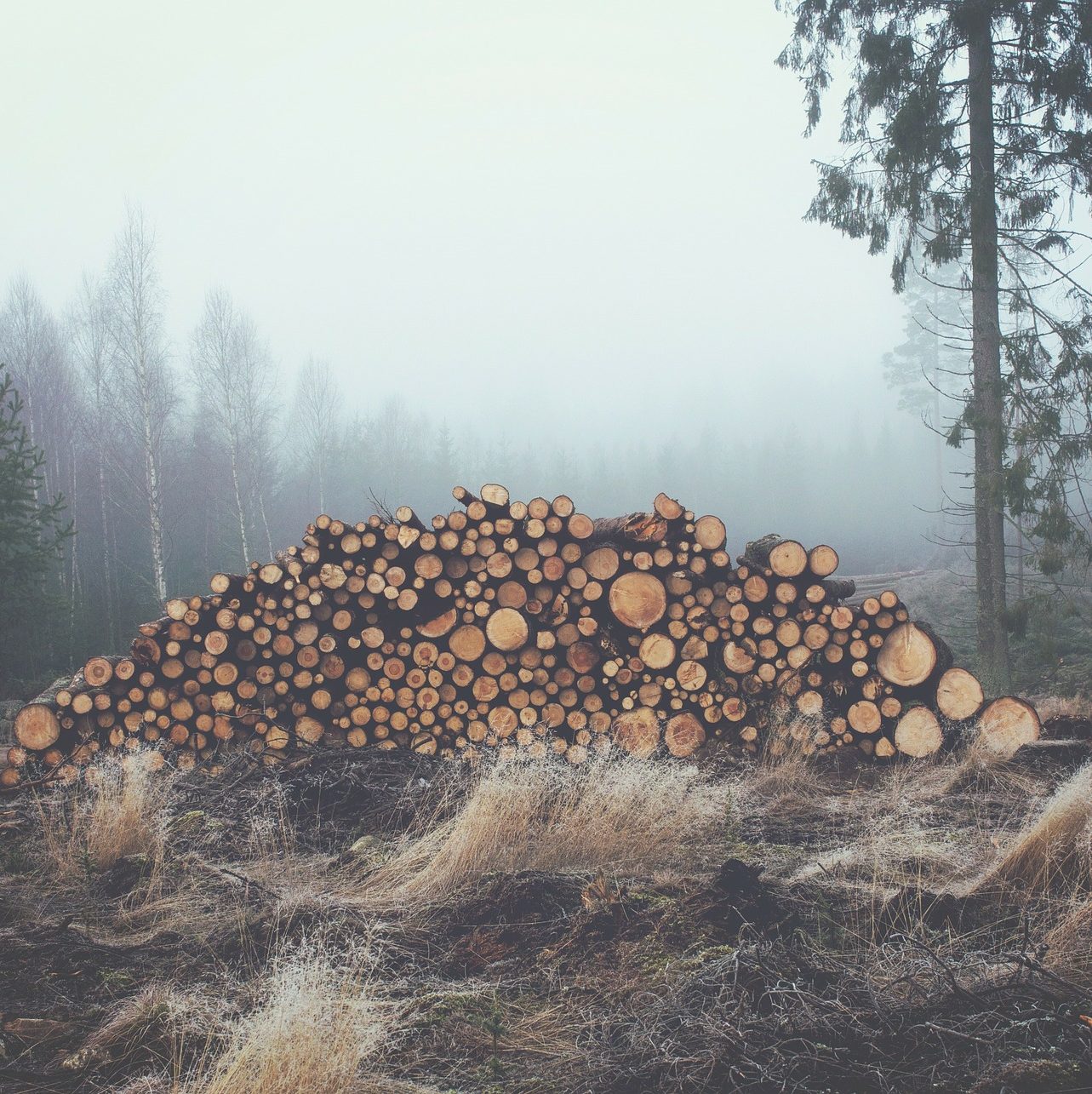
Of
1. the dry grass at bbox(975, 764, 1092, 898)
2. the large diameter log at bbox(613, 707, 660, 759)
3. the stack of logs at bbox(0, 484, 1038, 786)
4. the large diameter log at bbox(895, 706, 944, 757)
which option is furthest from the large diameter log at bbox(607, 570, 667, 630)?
the dry grass at bbox(975, 764, 1092, 898)

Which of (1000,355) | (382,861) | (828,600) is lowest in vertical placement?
(382,861)

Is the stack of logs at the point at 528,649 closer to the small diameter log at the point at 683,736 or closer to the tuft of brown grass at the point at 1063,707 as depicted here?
the small diameter log at the point at 683,736

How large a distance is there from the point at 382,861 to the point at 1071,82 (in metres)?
12.0

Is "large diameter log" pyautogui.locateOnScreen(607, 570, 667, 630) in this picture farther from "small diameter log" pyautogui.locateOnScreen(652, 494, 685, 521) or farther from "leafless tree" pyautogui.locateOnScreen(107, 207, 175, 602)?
"leafless tree" pyautogui.locateOnScreen(107, 207, 175, 602)

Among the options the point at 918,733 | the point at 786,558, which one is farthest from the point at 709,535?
the point at 918,733

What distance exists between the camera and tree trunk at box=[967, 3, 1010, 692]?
9820mm

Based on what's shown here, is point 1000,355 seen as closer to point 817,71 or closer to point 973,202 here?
point 973,202

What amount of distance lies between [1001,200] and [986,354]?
2285mm

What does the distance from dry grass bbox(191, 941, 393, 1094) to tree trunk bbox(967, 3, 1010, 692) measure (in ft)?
32.0

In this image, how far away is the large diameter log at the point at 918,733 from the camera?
20.1ft

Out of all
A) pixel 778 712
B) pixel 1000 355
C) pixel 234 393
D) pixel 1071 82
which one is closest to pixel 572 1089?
pixel 778 712

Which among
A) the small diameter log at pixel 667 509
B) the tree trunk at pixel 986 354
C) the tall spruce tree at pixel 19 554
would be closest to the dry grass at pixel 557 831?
the small diameter log at pixel 667 509

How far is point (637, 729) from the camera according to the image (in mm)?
6359

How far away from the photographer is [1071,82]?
9617mm
